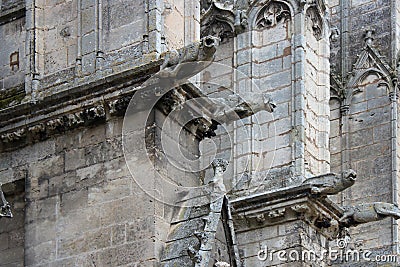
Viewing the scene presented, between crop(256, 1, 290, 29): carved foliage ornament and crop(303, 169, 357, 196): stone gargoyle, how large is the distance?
8.40ft

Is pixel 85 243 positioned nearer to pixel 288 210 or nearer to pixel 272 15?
pixel 288 210

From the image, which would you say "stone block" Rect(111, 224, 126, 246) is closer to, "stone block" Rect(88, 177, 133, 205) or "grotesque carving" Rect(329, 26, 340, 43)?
"stone block" Rect(88, 177, 133, 205)

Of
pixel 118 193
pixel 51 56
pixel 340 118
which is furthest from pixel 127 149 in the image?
pixel 340 118

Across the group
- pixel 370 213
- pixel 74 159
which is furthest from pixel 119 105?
pixel 370 213

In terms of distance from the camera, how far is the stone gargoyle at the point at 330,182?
16750 mm

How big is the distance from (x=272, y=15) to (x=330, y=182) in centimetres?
303

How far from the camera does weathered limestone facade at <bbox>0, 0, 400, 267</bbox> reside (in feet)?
46.3

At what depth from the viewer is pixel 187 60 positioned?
14.2 m

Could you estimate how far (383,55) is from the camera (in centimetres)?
2231

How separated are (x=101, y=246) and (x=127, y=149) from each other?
899 mm

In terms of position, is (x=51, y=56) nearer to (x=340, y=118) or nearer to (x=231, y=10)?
(x=231, y=10)

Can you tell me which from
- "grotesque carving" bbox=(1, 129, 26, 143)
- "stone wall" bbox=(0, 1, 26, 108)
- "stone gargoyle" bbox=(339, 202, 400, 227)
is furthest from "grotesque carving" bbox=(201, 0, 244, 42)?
"grotesque carving" bbox=(1, 129, 26, 143)

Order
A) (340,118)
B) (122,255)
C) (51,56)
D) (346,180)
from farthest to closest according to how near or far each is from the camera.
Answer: (340,118), (346,180), (51,56), (122,255)

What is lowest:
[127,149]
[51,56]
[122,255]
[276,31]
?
[122,255]
